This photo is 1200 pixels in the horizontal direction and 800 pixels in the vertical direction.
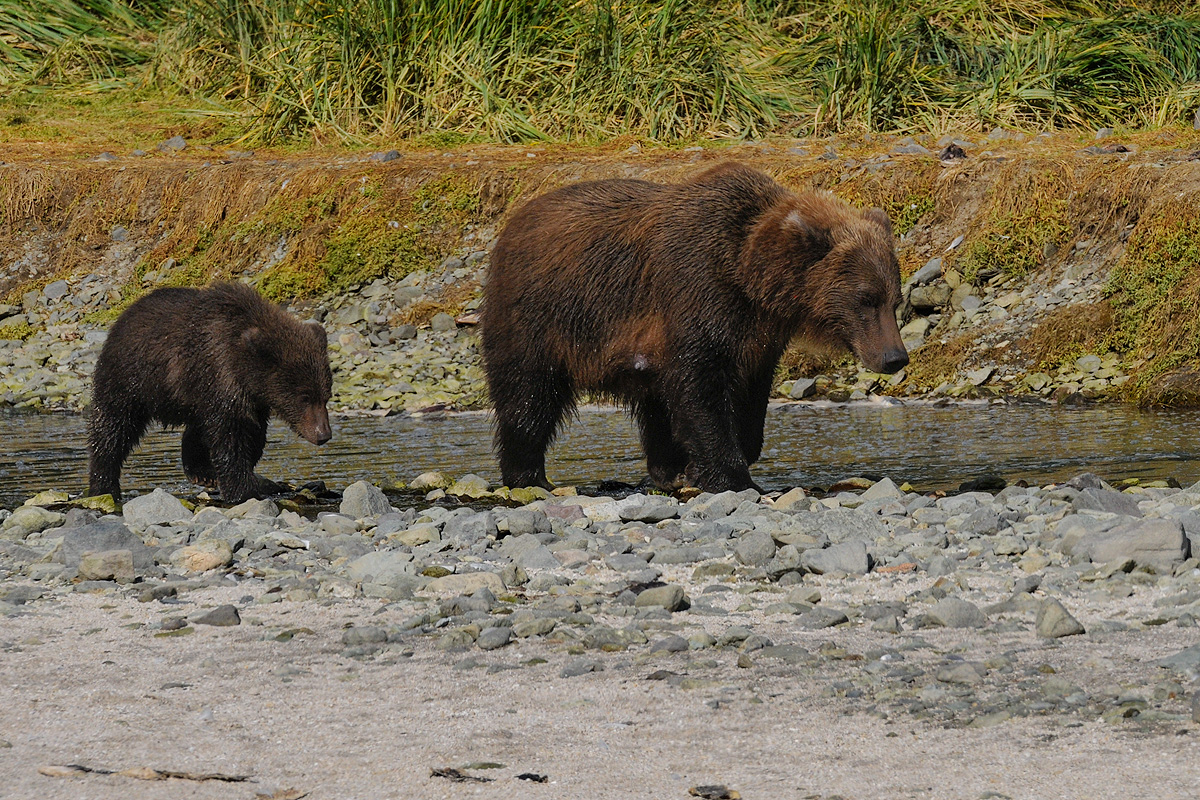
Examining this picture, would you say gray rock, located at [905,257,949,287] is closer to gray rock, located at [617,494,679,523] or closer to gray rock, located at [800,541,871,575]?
gray rock, located at [617,494,679,523]

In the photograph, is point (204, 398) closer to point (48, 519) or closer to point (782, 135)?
point (48, 519)

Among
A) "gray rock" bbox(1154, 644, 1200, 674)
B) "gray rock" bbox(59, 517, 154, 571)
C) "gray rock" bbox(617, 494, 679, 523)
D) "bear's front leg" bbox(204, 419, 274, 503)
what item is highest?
"gray rock" bbox(1154, 644, 1200, 674)

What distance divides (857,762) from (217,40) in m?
17.4

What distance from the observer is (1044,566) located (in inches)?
214

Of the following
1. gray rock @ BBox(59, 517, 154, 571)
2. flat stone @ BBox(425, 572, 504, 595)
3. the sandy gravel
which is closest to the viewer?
the sandy gravel

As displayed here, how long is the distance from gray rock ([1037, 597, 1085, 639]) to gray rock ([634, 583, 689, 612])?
1177 millimetres

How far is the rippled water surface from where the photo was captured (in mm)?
8328

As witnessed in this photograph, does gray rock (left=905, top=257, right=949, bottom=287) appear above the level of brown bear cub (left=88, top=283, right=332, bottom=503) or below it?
below

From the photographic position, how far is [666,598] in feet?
16.6

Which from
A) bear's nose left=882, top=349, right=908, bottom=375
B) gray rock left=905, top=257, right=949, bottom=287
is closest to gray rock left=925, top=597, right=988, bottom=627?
bear's nose left=882, top=349, right=908, bottom=375

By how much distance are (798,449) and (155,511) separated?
4159mm

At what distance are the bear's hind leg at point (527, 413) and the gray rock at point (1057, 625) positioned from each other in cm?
380

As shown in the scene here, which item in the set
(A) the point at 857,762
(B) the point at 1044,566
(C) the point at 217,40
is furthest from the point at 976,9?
(A) the point at 857,762

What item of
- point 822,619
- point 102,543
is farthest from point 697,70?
point 822,619
